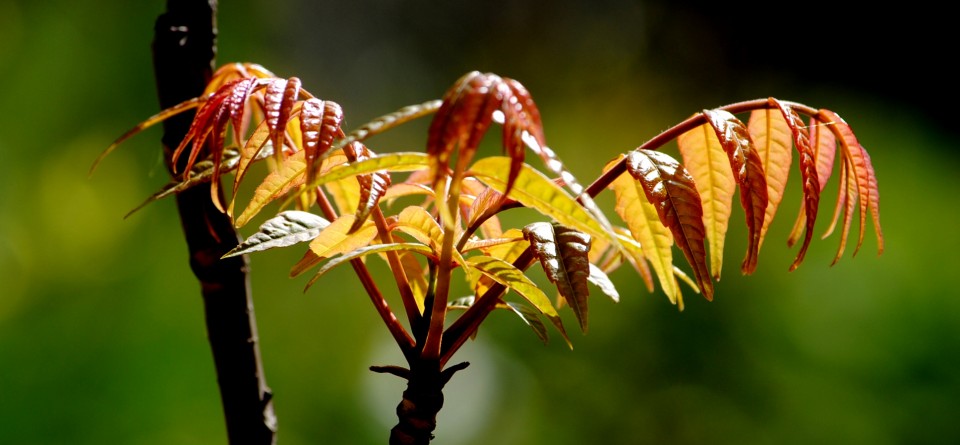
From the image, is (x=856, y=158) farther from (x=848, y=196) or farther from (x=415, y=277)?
(x=415, y=277)

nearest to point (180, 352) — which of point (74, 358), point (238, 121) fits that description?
point (74, 358)

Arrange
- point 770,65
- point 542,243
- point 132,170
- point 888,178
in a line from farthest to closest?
point 770,65, point 888,178, point 132,170, point 542,243

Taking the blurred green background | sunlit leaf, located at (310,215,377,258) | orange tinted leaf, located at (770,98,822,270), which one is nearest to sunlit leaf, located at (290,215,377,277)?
sunlit leaf, located at (310,215,377,258)

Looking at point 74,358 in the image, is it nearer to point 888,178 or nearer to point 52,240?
point 52,240

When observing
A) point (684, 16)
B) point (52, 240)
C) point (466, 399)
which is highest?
point (684, 16)

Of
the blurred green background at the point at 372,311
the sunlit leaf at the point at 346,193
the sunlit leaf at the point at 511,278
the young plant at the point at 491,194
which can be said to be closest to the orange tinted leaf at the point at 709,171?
the young plant at the point at 491,194
